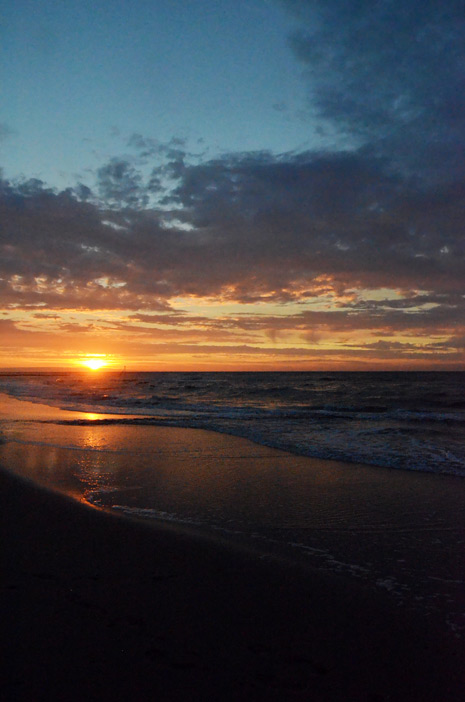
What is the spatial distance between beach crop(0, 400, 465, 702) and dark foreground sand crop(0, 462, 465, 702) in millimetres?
11

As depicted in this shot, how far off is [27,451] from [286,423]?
11.1 meters

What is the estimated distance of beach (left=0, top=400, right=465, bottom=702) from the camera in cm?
317

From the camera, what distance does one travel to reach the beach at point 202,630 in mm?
3170

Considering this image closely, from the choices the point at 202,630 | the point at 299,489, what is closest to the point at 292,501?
the point at 299,489

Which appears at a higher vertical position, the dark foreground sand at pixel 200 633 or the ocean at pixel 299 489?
the dark foreground sand at pixel 200 633

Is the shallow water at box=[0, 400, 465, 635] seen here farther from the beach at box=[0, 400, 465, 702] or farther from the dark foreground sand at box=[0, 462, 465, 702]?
the dark foreground sand at box=[0, 462, 465, 702]

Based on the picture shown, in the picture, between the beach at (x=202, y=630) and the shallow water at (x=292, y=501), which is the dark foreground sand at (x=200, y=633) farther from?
the shallow water at (x=292, y=501)

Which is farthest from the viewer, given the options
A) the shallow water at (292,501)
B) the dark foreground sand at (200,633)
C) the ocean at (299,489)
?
the ocean at (299,489)

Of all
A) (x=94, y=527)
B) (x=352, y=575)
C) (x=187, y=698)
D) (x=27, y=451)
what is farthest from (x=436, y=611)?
(x=27, y=451)

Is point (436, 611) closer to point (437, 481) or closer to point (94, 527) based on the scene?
point (94, 527)

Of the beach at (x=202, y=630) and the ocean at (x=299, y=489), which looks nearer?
the beach at (x=202, y=630)

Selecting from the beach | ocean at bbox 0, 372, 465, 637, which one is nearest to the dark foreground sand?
the beach

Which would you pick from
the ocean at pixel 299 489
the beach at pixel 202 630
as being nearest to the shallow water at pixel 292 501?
the ocean at pixel 299 489

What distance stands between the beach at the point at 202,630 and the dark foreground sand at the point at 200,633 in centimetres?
1
